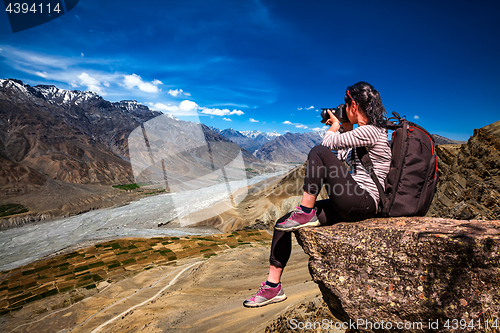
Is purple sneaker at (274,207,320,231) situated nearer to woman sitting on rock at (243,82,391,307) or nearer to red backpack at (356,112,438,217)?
woman sitting on rock at (243,82,391,307)

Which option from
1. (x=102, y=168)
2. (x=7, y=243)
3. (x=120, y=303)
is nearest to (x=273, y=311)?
(x=120, y=303)

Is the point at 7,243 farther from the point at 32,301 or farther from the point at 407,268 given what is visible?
the point at 407,268

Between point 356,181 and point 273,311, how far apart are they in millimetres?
3171

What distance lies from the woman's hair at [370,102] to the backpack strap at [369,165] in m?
0.38

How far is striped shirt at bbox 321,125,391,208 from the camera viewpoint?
9.53ft

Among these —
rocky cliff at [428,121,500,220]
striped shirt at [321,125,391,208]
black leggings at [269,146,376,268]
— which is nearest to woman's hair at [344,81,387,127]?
striped shirt at [321,125,391,208]

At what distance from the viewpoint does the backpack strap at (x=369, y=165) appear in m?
2.98

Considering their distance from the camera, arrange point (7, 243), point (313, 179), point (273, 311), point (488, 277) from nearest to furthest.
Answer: point (488, 277)
point (313, 179)
point (273, 311)
point (7, 243)

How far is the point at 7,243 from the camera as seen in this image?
4300cm

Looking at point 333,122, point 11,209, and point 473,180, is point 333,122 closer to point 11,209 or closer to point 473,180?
point 473,180

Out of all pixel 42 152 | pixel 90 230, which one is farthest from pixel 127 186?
pixel 90 230

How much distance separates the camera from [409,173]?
2770 millimetres

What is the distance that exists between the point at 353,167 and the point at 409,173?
66 centimetres

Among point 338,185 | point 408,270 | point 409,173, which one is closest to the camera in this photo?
point 408,270
